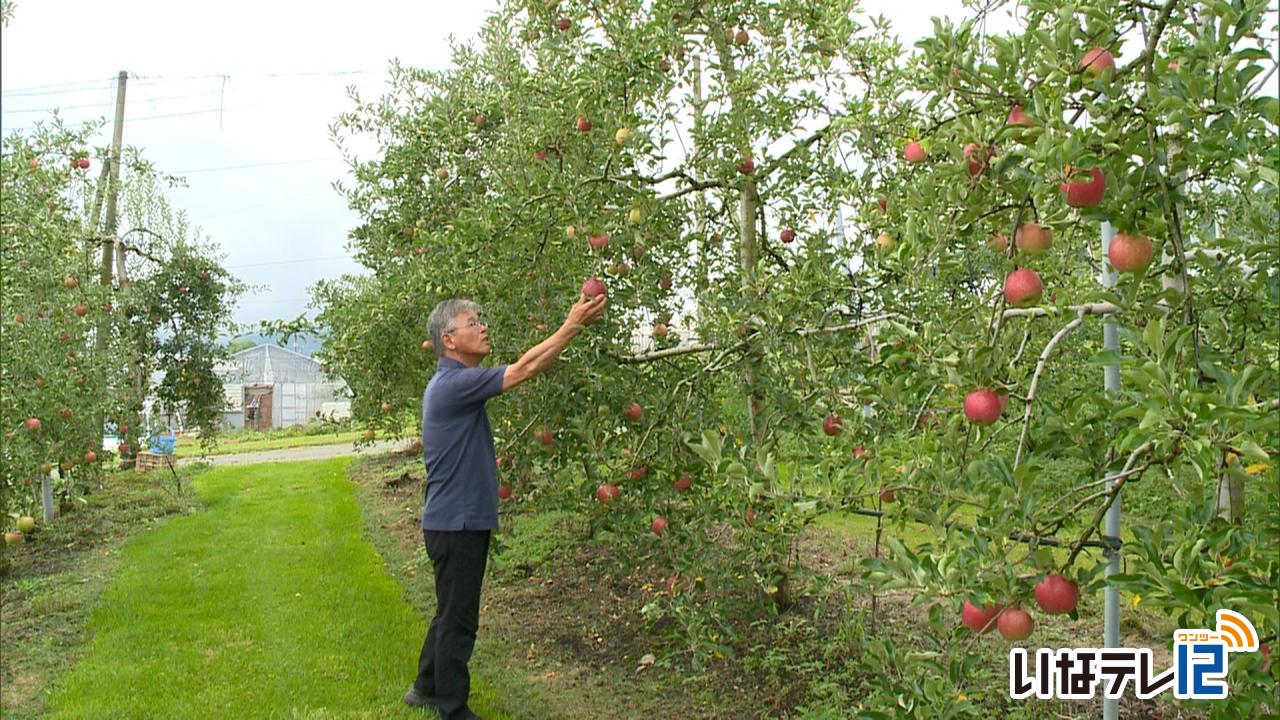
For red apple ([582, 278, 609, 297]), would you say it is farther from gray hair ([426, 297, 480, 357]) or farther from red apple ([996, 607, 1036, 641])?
red apple ([996, 607, 1036, 641])

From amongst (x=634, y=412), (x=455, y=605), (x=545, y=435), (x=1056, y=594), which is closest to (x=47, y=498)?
(x=455, y=605)

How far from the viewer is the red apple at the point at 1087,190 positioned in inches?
70.9

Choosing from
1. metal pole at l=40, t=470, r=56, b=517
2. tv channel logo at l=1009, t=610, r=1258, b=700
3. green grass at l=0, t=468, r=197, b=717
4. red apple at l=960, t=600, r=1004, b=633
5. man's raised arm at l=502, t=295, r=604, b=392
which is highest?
man's raised arm at l=502, t=295, r=604, b=392

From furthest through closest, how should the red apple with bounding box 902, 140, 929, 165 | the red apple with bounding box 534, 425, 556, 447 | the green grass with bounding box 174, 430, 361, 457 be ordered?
the green grass with bounding box 174, 430, 361, 457 < the red apple with bounding box 534, 425, 556, 447 < the red apple with bounding box 902, 140, 929, 165

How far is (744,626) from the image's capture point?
490 cm

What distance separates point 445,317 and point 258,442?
72.5 feet

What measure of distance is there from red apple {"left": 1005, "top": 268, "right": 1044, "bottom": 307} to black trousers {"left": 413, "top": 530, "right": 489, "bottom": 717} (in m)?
2.36

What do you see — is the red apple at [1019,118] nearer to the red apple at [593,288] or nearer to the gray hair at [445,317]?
the red apple at [593,288]

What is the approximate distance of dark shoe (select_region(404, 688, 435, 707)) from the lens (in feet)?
13.4

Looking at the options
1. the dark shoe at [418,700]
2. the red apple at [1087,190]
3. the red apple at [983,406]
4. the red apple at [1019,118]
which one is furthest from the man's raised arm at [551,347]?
the red apple at [1087,190]

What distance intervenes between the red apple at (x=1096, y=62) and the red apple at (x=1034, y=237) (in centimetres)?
32

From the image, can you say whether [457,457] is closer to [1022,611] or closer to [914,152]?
[914,152]

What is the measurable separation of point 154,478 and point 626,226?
34.8 feet

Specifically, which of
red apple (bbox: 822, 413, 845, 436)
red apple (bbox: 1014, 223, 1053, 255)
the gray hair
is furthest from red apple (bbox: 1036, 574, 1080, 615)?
the gray hair
